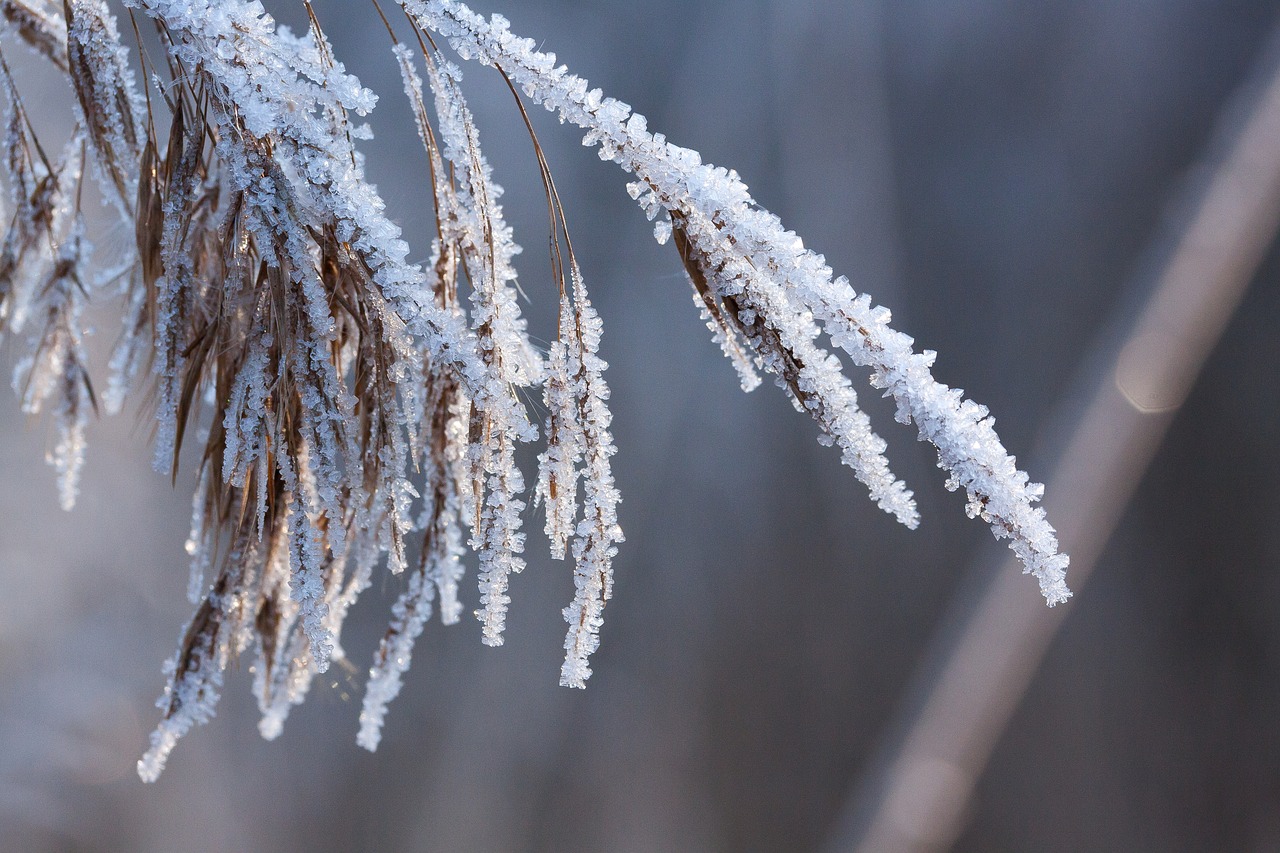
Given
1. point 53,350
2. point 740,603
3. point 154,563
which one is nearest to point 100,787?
point 154,563

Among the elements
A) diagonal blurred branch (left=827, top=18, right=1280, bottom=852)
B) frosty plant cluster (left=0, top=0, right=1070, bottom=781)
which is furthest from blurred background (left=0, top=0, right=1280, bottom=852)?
frosty plant cluster (left=0, top=0, right=1070, bottom=781)

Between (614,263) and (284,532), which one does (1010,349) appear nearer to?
(614,263)

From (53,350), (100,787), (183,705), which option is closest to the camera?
(183,705)

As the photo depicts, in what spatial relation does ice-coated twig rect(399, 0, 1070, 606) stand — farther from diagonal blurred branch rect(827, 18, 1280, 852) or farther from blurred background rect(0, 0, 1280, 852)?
diagonal blurred branch rect(827, 18, 1280, 852)

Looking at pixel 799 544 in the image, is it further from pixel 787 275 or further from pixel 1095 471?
pixel 787 275

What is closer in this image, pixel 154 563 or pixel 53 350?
pixel 53 350

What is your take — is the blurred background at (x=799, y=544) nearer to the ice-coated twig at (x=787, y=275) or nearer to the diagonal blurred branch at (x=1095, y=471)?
the diagonal blurred branch at (x=1095, y=471)

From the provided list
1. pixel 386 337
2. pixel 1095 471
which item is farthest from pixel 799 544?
pixel 386 337

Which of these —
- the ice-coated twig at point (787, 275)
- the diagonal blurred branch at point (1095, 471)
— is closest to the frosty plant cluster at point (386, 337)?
the ice-coated twig at point (787, 275)
